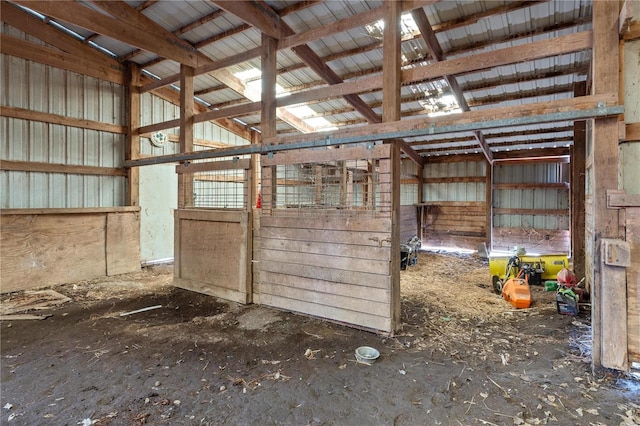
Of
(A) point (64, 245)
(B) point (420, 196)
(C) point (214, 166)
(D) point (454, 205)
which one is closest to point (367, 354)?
(C) point (214, 166)

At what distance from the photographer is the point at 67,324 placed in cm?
353

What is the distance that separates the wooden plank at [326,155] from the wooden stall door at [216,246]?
51cm

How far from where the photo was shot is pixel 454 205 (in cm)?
959

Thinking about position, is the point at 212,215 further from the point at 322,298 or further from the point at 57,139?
the point at 57,139

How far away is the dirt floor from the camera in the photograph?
81.7 inches

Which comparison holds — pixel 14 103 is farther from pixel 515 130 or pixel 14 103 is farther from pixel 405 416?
pixel 515 130

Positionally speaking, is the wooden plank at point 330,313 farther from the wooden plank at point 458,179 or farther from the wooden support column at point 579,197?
the wooden plank at point 458,179

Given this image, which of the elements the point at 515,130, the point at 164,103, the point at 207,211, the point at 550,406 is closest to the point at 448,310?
the point at 550,406

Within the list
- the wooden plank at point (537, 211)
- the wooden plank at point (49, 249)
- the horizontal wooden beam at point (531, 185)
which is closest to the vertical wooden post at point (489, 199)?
the horizontal wooden beam at point (531, 185)

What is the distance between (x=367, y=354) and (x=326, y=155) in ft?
6.61

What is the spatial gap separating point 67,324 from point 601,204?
504 centimetres

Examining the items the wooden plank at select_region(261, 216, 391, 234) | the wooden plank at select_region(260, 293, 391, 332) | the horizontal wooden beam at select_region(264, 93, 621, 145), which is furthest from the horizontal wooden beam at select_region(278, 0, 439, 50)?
the wooden plank at select_region(260, 293, 391, 332)

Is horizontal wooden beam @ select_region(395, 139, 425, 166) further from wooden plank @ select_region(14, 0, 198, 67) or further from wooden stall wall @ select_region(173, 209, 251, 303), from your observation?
wooden plank @ select_region(14, 0, 198, 67)

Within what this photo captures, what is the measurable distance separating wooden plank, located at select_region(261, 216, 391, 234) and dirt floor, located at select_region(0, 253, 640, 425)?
3.40ft
